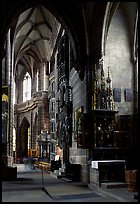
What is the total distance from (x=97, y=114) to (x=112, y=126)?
0.74 m

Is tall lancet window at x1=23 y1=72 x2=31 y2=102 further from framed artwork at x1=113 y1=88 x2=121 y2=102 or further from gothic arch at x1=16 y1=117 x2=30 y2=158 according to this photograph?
framed artwork at x1=113 y1=88 x2=121 y2=102

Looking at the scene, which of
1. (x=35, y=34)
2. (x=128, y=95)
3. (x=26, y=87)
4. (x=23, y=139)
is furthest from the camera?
(x=26, y=87)

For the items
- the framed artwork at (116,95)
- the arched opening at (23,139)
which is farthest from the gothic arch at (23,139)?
the framed artwork at (116,95)

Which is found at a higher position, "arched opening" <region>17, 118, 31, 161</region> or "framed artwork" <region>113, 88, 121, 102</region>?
"framed artwork" <region>113, 88, 121, 102</region>

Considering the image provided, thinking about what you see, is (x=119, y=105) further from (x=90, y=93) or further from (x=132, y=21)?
(x=132, y=21)

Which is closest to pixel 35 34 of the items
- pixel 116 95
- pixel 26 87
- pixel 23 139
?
pixel 26 87

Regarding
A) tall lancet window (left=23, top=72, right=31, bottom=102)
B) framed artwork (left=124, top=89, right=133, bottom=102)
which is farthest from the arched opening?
framed artwork (left=124, top=89, right=133, bottom=102)

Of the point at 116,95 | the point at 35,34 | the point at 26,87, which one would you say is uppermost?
the point at 35,34

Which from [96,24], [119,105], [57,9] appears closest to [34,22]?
[57,9]

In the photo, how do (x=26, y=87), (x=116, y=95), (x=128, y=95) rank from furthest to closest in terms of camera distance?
(x=26, y=87) → (x=128, y=95) → (x=116, y=95)

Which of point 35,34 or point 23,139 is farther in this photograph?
point 23,139

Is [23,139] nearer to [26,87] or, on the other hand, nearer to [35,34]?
[26,87]

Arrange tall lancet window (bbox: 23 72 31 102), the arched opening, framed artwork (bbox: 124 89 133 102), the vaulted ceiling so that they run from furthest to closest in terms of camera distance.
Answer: tall lancet window (bbox: 23 72 31 102) < the arched opening < the vaulted ceiling < framed artwork (bbox: 124 89 133 102)

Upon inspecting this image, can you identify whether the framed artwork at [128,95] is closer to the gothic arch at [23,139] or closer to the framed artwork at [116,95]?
the framed artwork at [116,95]
